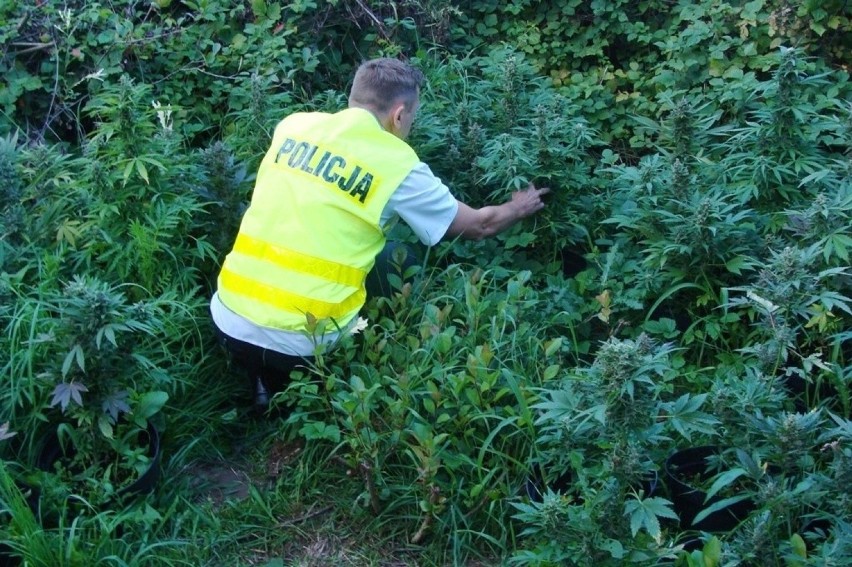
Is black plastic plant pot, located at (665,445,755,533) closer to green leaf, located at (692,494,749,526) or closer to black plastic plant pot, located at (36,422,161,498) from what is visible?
green leaf, located at (692,494,749,526)

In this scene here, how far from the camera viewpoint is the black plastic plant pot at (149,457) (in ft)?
12.1

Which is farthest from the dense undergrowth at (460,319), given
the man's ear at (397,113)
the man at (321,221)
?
the man's ear at (397,113)

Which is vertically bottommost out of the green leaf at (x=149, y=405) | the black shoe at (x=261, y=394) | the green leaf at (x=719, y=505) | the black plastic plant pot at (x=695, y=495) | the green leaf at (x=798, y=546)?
the black shoe at (x=261, y=394)

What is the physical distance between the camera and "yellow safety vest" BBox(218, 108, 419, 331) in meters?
4.00

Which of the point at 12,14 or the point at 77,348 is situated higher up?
the point at 77,348

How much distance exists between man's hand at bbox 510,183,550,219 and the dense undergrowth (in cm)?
9

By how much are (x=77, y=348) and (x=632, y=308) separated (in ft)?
7.60

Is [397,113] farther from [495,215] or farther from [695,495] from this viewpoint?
[695,495]

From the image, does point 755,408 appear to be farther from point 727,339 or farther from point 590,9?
point 590,9

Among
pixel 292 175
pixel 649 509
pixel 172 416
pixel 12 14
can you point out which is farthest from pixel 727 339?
pixel 12 14

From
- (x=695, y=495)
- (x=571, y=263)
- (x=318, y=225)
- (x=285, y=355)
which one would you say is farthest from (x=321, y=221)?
(x=695, y=495)

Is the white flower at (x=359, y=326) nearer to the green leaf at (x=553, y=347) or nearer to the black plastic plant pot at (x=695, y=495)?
the green leaf at (x=553, y=347)

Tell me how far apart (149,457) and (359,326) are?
944 millimetres

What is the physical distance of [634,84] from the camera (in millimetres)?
6254
